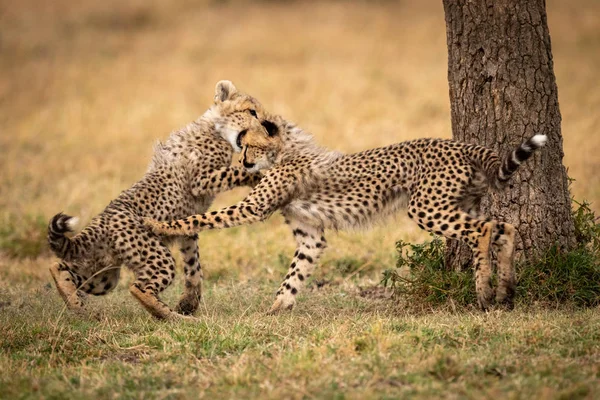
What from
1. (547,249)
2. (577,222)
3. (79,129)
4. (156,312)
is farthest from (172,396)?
(79,129)

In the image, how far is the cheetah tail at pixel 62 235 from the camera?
4.43m

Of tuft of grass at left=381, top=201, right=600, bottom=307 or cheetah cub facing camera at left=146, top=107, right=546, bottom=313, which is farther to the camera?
tuft of grass at left=381, top=201, right=600, bottom=307

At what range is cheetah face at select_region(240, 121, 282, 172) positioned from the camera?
5250 mm

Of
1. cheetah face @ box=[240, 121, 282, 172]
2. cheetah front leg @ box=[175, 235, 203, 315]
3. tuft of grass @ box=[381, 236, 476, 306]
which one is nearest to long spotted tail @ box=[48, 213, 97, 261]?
cheetah front leg @ box=[175, 235, 203, 315]

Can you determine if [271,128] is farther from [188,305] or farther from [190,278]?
[188,305]

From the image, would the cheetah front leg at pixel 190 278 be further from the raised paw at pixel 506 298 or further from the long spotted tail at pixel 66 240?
the raised paw at pixel 506 298

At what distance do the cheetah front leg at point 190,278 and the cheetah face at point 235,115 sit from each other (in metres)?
0.69

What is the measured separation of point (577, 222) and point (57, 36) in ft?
41.5

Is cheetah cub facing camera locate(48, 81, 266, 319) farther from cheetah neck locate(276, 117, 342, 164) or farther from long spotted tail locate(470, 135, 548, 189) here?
Result: long spotted tail locate(470, 135, 548, 189)

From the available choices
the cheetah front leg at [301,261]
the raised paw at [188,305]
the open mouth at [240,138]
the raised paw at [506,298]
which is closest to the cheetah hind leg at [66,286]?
the raised paw at [188,305]

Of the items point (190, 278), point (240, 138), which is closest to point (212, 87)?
point (240, 138)

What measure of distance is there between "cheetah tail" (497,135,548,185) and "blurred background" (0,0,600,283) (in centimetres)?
78

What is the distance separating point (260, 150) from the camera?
5.30m

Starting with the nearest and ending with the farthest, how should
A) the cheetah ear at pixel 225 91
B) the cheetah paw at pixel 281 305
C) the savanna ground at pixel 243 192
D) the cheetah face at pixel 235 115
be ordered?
the savanna ground at pixel 243 192
the cheetah paw at pixel 281 305
the cheetah face at pixel 235 115
the cheetah ear at pixel 225 91
